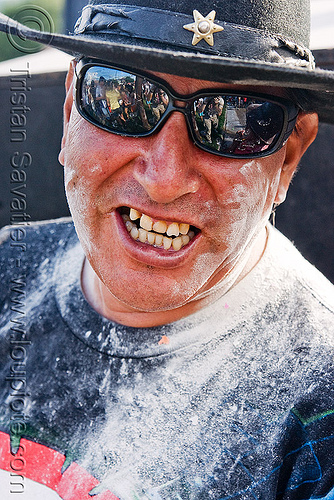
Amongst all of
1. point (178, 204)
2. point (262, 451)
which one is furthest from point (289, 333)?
A: point (178, 204)

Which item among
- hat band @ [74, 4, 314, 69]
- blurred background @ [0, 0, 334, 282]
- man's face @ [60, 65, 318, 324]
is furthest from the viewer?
blurred background @ [0, 0, 334, 282]

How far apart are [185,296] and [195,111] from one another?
53cm

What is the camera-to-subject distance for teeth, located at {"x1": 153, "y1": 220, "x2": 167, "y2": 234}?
1610mm

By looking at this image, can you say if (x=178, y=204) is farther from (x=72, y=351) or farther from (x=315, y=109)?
(x=72, y=351)

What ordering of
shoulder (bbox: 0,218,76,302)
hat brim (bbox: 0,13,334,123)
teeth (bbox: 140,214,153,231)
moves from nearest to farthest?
hat brim (bbox: 0,13,334,123), teeth (bbox: 140,214,153,231), shoulder (bbox: 0,218,76,302)

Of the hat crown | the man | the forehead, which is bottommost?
the man

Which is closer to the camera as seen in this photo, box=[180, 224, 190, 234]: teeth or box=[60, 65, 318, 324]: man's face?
box=[60, 65, 318, 324]: man's face

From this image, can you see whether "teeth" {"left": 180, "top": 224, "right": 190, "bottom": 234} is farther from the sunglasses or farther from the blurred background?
the blurred background

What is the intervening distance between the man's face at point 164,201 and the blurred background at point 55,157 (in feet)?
3.77

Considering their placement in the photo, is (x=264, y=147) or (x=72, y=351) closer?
(x=264, y=147)

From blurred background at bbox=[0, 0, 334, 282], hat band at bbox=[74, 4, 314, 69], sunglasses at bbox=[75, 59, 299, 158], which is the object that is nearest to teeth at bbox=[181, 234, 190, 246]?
sunglasses at bbox=[75, 59, 299, 158]

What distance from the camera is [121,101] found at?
1.53 m

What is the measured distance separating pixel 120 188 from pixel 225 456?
2.71 ft

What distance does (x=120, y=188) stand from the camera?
1.60 meters
